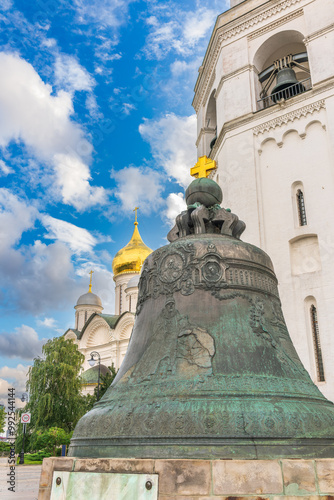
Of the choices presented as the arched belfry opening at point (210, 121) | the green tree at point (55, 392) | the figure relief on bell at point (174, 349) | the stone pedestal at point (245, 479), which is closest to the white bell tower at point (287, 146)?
the arched belfry opening at point (210, 121)

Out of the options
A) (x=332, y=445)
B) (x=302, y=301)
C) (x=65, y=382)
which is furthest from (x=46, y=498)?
(x=65, y=382)

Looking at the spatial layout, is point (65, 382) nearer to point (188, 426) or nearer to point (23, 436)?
point (23, 436)

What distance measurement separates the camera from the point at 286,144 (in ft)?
44.3

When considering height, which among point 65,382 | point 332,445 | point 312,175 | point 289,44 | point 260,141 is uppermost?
point 289,44

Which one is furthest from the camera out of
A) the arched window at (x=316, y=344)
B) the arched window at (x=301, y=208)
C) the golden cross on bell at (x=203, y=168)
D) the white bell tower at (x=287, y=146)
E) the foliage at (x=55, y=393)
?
the foliage at (x=55, y=393)

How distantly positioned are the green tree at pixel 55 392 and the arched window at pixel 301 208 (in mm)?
14930

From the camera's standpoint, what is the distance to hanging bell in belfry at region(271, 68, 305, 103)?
13.5 m

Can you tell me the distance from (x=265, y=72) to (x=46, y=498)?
14.6 m

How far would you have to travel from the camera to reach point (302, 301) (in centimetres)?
1174

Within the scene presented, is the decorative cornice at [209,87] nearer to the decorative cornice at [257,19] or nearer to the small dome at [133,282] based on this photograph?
the decorative cornice at [257,19]

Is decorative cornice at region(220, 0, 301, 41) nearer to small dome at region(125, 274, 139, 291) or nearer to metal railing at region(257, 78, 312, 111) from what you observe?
metal railing at region(257, 78, 312, 111)

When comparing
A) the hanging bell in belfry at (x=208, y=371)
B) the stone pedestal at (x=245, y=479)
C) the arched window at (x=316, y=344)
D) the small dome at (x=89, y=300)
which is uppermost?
the small dome at (x=89, y=300)

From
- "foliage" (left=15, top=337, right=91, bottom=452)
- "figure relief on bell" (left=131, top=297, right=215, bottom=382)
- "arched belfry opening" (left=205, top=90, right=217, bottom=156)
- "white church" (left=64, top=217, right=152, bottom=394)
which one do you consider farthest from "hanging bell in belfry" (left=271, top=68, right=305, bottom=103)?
"white church" (left=64, top=217, right=152, bottom=394)

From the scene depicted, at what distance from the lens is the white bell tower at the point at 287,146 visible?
11.6 meters
